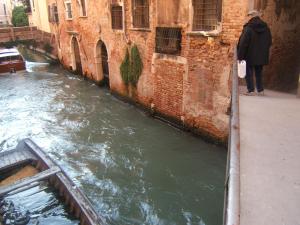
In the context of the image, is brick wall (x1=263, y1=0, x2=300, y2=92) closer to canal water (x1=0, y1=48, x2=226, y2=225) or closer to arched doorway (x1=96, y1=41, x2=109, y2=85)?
canal water (x1=0, y1=48, x2=226, y2=225)

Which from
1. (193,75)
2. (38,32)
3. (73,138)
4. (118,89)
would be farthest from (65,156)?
(38,32)

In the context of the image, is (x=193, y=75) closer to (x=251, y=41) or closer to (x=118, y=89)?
(x=251, y=41)

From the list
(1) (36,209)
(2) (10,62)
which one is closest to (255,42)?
(1) (36,209)

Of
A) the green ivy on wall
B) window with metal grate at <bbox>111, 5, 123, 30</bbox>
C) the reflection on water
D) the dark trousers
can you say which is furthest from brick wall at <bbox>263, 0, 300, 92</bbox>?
window with metal grate at <bbox>111, 5, 123, 30</bbox>

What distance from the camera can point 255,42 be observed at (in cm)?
475

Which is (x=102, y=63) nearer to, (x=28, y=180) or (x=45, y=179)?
(x=45, y=179)

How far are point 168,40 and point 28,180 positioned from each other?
523 cm

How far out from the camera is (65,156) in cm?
812

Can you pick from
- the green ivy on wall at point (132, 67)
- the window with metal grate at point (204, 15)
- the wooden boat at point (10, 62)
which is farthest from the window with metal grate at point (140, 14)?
the wooden boat at point (10, 62)

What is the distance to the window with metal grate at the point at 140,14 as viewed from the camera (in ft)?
32.1

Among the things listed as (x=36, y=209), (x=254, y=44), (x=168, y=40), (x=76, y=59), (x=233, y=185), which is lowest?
(x=36, y=209)

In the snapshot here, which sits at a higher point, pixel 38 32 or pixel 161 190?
pixel 38 32

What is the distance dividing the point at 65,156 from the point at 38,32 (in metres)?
18.4

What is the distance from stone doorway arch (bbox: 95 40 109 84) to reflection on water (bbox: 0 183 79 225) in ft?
27.8
